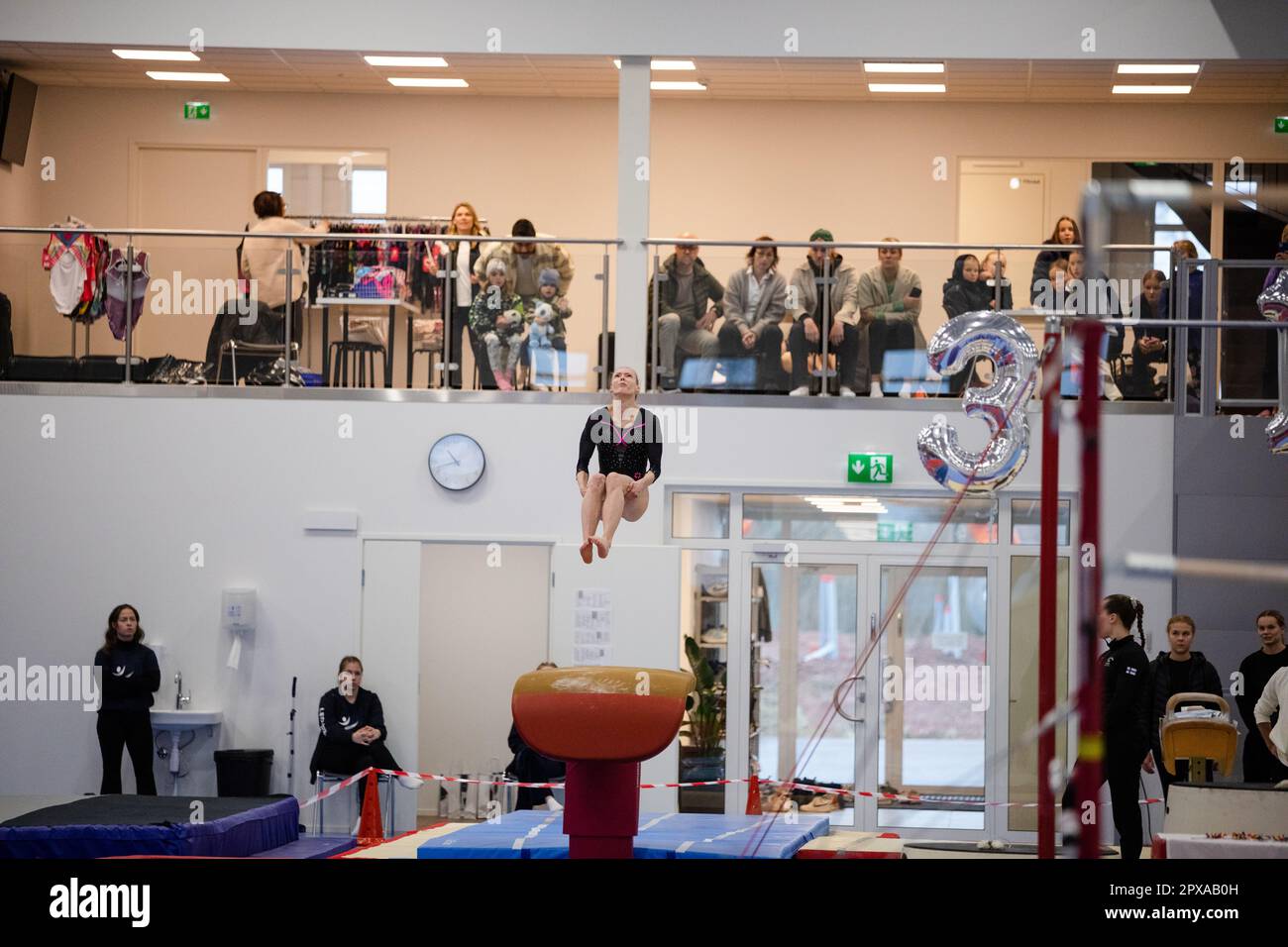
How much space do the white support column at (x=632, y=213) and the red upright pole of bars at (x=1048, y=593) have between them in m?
6.73

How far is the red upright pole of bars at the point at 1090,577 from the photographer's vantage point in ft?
11.1

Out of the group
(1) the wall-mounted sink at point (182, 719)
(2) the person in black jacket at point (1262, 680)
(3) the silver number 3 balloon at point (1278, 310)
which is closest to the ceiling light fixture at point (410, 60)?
(1) the wall-mounted sink at point (182, 719)

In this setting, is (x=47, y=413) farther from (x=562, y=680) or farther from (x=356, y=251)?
(x=562, y=680)

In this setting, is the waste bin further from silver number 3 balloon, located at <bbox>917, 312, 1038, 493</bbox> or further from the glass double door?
silver number 3 balloon, located at <bbox>917, 312, 1038, 493</bbox>

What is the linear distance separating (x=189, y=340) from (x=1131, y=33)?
7.40 m

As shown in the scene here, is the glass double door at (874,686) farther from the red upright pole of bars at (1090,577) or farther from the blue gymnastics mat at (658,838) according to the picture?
the red upright pole of bars at (1090,577)

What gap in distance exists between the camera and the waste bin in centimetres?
1102

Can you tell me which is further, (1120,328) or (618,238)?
(618,238)

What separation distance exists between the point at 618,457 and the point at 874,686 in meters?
4.21

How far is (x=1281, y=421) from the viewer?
8.18 m

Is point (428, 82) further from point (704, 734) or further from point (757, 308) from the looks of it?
point (704, 734)
